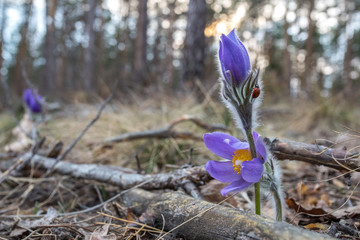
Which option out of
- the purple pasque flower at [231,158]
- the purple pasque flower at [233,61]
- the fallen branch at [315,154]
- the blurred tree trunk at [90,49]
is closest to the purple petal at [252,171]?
the purple pasque flower at [231,158]

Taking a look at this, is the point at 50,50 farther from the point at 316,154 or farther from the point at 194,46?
the point at 316,154

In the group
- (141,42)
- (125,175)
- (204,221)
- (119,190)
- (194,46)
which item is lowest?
(119,190)

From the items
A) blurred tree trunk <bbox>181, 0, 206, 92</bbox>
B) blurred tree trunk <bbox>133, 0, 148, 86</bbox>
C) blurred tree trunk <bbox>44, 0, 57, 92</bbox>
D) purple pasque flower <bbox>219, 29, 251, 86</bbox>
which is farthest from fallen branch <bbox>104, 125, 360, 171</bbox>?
blurred tree trunk <bbox>44, 0, 57, 92</bbox>

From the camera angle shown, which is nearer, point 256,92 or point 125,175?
point 256,92

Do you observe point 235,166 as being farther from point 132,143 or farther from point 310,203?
point 132,143

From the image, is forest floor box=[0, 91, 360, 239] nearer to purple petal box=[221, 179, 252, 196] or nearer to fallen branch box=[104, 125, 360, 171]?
fallen branch box=[104, 125, 360, 171]

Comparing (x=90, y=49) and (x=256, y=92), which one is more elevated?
(x=90, y=49)

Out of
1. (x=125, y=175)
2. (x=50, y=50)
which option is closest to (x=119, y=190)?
(x=125, y=175)
